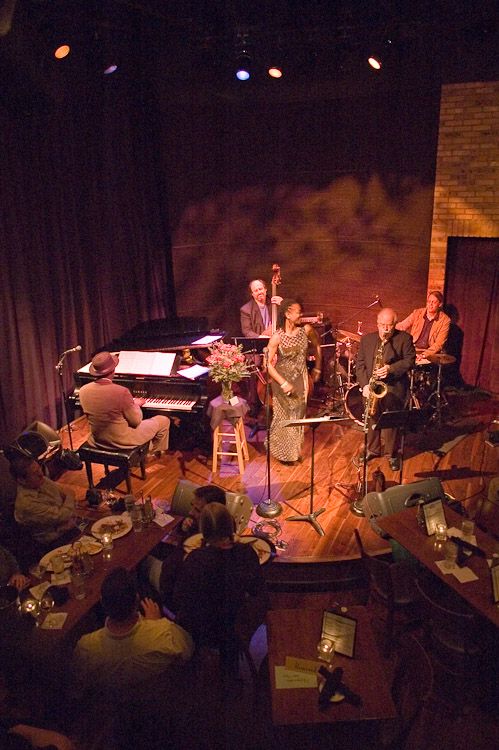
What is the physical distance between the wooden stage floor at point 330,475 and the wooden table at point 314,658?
1.32 metres

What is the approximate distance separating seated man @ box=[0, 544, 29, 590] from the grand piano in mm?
2428

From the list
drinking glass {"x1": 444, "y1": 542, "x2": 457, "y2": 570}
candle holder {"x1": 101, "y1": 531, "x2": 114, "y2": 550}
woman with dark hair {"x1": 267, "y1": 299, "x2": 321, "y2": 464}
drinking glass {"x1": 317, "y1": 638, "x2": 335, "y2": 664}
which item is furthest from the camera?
woman with dark hair {"x1": 267, "y1": 299, "x2": 321, "y2": 464}

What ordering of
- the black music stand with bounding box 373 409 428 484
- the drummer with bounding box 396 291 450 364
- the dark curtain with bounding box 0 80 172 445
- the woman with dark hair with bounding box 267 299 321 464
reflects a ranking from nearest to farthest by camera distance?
the black music stand with bounding box 373 409 428 484
the woman with dark hair with bounding box 267 299 321 464
the dark curtain with bounding box 0 80 172 445
the drummer with bounding box 396 291 450 364

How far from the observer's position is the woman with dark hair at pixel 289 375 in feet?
19.7

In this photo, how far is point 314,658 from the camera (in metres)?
3.30

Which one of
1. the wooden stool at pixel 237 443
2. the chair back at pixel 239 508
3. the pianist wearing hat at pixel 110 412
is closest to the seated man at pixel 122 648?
the chair back at pixel 239 508

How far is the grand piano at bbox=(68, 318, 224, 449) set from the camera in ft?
20.3

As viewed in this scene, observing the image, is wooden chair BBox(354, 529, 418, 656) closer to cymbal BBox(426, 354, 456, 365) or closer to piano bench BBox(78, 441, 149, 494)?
piano bench BBox(78, 441, 149, 494)

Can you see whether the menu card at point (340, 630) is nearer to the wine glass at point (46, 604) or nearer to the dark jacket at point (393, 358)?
the wine glass at point (46, 604)

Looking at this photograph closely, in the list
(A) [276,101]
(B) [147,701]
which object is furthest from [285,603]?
(A) [276,101]

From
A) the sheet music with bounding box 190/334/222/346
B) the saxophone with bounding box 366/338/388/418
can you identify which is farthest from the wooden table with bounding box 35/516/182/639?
the sheet music with bounding box 190/334/222/346

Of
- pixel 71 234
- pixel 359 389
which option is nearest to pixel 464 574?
pixel 359 389

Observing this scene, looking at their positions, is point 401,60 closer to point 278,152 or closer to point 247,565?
point 278,152

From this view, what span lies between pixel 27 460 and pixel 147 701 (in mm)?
2013
